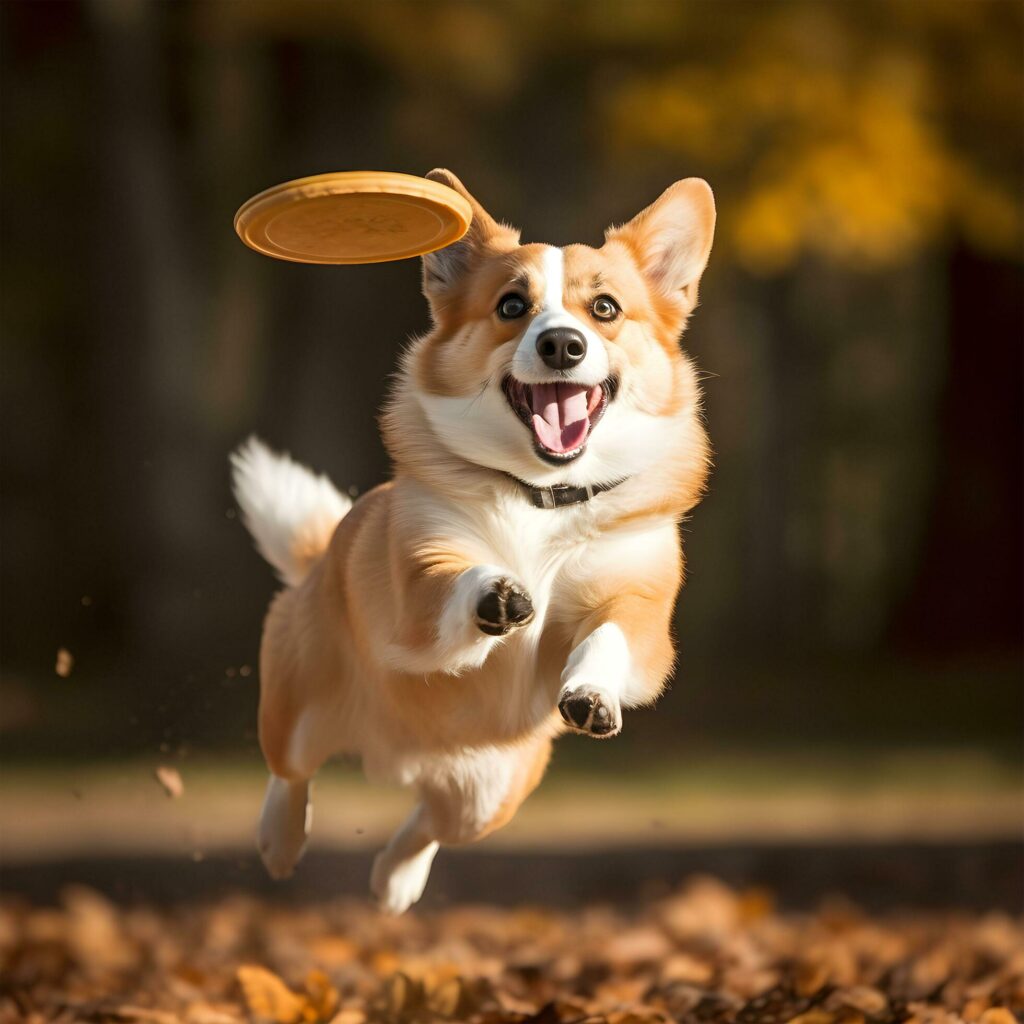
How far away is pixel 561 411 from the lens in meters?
2.24

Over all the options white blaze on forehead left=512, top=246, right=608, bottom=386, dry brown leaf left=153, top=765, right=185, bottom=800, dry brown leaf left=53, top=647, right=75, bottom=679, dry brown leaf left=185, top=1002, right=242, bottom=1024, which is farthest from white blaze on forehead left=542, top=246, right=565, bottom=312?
dry brown leaf left=53, top=647, right=75, bottom=679

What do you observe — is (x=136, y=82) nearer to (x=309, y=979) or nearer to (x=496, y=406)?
(x=496, y=406)

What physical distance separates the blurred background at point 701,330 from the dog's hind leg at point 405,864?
1.59 ft

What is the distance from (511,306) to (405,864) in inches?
50.8

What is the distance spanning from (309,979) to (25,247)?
2.94 metres

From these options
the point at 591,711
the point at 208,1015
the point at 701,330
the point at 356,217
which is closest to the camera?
the point at 591,711

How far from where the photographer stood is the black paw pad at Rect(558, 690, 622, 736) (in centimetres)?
200

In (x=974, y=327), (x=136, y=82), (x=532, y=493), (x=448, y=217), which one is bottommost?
(x=532, y=493)

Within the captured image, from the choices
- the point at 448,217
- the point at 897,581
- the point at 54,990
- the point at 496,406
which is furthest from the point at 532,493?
the point at 897,581

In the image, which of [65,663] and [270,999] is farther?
[65,663]

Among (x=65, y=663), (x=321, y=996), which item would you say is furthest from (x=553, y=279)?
(x=65, y=663)

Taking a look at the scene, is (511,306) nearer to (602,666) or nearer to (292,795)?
(602,666)

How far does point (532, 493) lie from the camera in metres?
2.32

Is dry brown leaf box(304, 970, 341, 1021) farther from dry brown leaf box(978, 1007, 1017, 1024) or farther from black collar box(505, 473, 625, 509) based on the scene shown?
dry brown leaf box(978, 1007, 1017, 1024)
